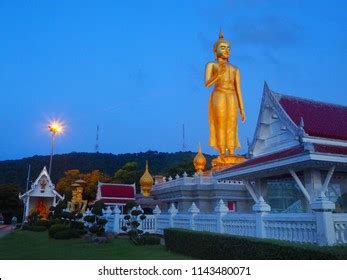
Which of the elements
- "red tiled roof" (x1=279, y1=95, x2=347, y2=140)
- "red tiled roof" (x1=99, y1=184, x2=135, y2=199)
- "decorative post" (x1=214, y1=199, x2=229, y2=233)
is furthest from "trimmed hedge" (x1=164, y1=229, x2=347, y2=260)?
"red tiled roof" (x1=99, y1=184, x2=135, y2=199)

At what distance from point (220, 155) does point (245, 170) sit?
870 centimetres

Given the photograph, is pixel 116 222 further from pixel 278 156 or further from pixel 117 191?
pixel 117 191

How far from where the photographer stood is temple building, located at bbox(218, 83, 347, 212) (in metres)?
15.6

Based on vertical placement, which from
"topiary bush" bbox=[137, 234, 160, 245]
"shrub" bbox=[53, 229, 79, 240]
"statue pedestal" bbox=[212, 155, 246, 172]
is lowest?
"topiary bush" bbox=[137, 234, 160, 245]

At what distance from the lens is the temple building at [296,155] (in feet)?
51.2

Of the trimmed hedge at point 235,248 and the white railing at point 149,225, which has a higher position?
the white railing at point 149,225

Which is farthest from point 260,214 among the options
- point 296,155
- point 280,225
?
point 296,155

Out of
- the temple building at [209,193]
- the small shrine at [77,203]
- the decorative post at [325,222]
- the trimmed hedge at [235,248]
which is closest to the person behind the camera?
the trimmed hedge at [235,248]

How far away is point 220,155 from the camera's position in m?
27.2

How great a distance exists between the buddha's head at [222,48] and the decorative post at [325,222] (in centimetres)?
2192

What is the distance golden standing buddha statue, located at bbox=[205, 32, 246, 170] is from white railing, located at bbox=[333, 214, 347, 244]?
18135 millimetres

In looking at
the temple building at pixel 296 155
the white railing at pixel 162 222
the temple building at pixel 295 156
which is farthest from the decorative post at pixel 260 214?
the white railing at pixel 162 222

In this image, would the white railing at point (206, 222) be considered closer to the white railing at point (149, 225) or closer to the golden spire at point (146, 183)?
the white railing at point (149, 225)

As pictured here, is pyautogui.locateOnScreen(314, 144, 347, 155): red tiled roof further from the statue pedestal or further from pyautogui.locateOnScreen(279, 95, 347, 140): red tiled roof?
the statue pedestal
